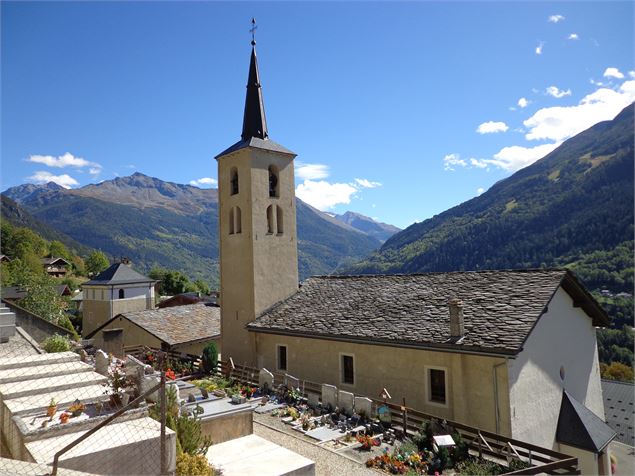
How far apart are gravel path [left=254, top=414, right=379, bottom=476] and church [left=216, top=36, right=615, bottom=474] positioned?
4751 millimetres

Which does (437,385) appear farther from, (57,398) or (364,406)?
(57,398)

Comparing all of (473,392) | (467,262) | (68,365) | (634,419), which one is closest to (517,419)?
(473,392)

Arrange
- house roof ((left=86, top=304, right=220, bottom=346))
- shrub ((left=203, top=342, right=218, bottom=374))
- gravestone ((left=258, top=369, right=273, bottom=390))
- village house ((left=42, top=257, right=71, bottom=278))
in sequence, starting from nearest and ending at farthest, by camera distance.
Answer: gravestone ((left=258, top=369, right=273, bottom=390))
shrub ((left=203, top=342, right=218, bottom=374))
house roof ((left=86, top=304, right=220, bottom=346))
village house ((left=42, top=257, right=71, bottom=278))

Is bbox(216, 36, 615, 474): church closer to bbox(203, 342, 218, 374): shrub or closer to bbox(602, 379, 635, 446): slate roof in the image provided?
bbox(203, 342, 218, 374): shrub

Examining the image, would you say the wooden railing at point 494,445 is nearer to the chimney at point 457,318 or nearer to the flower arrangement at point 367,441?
the flower arrangement at point 367,441

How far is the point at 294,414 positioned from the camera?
51.5 ft

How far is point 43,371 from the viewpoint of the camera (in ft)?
36.7

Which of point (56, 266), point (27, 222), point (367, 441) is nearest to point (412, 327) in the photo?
point (367, 441)

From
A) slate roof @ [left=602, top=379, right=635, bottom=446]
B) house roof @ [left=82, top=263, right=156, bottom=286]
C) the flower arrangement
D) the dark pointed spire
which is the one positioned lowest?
slate roof @ [left=602, top=379, right=635, bottom=446]

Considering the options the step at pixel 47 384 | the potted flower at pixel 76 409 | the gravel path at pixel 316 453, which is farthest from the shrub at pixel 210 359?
the potted flower at pixel 76 409

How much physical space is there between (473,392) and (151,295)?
167 ft

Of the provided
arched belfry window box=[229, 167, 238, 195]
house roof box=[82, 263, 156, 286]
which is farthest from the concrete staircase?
house roof box=[82, 263, 156, 286]

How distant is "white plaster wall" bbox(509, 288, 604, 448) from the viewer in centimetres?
1409

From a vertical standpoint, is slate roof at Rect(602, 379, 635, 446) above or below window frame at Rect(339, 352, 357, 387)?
below
